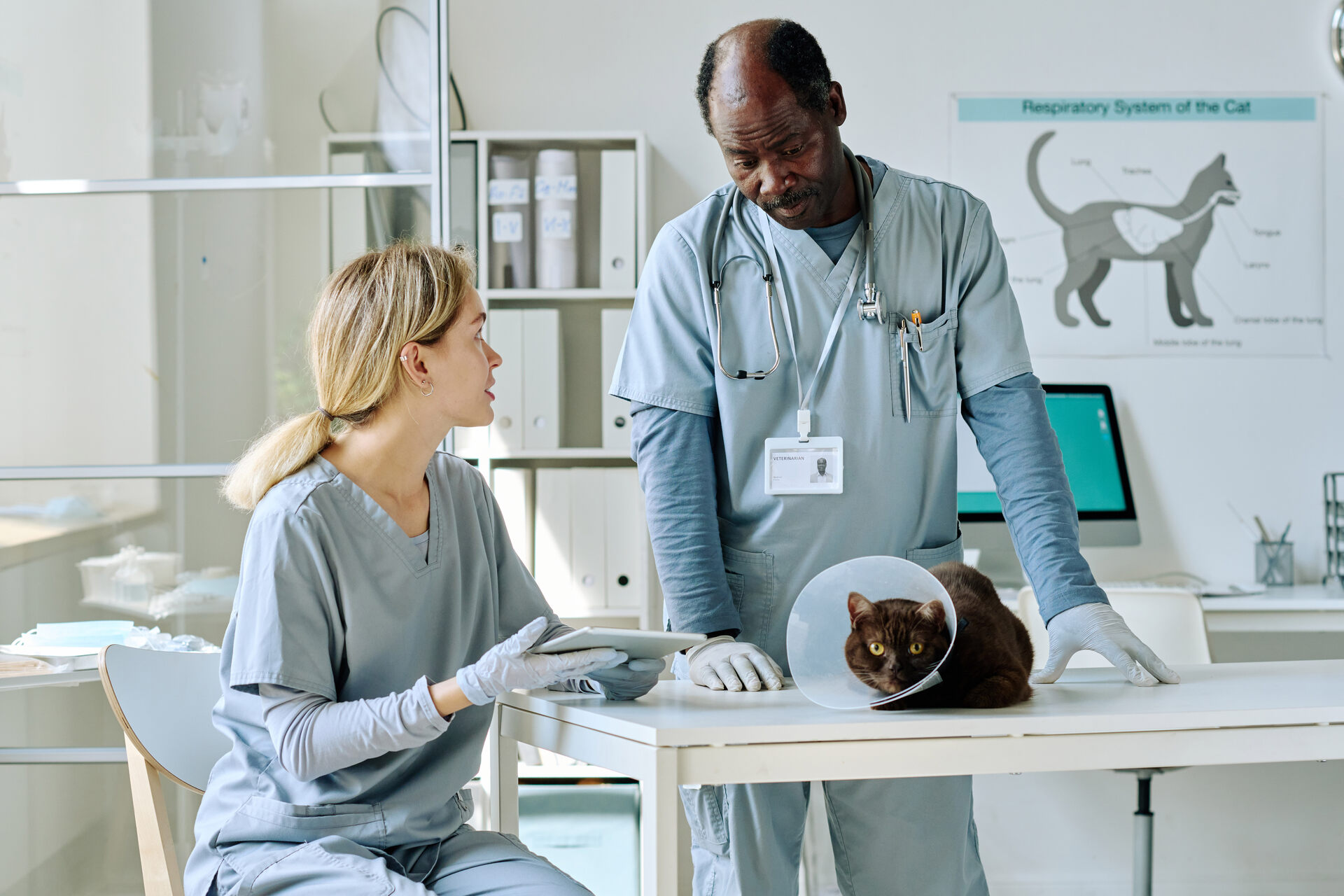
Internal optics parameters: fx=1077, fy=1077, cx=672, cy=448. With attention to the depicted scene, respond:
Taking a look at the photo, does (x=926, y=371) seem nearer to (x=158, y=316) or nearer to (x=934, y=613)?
(x=934, y=613)

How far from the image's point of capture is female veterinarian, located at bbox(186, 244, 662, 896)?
1123mm

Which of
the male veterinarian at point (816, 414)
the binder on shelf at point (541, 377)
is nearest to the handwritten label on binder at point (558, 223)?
the binder on shelf at point (541, 377)

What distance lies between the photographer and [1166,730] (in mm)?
1105

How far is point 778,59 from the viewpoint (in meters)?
1.34

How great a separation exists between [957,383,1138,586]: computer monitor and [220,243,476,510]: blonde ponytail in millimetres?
1861

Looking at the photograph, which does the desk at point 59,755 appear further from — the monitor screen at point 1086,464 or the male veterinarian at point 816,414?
the monitor screen at point 1086,464

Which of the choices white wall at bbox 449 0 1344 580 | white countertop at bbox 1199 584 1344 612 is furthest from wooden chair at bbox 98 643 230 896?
white countertop at bbox 1199 584 1344 612

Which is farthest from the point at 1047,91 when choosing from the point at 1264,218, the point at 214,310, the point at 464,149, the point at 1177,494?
the point at 214,310

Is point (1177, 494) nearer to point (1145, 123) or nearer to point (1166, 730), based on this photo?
point (1145, 123)

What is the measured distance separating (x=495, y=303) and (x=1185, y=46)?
2.02 meters

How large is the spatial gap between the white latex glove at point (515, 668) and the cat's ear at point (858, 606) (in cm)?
27

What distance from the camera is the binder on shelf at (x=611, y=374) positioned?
9.14 feet

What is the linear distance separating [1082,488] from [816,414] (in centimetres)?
168

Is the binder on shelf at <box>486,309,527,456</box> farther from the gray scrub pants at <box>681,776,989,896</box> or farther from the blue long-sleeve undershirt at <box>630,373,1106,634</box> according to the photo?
the gray scrub pants at <box>681,776,989,896</box>
